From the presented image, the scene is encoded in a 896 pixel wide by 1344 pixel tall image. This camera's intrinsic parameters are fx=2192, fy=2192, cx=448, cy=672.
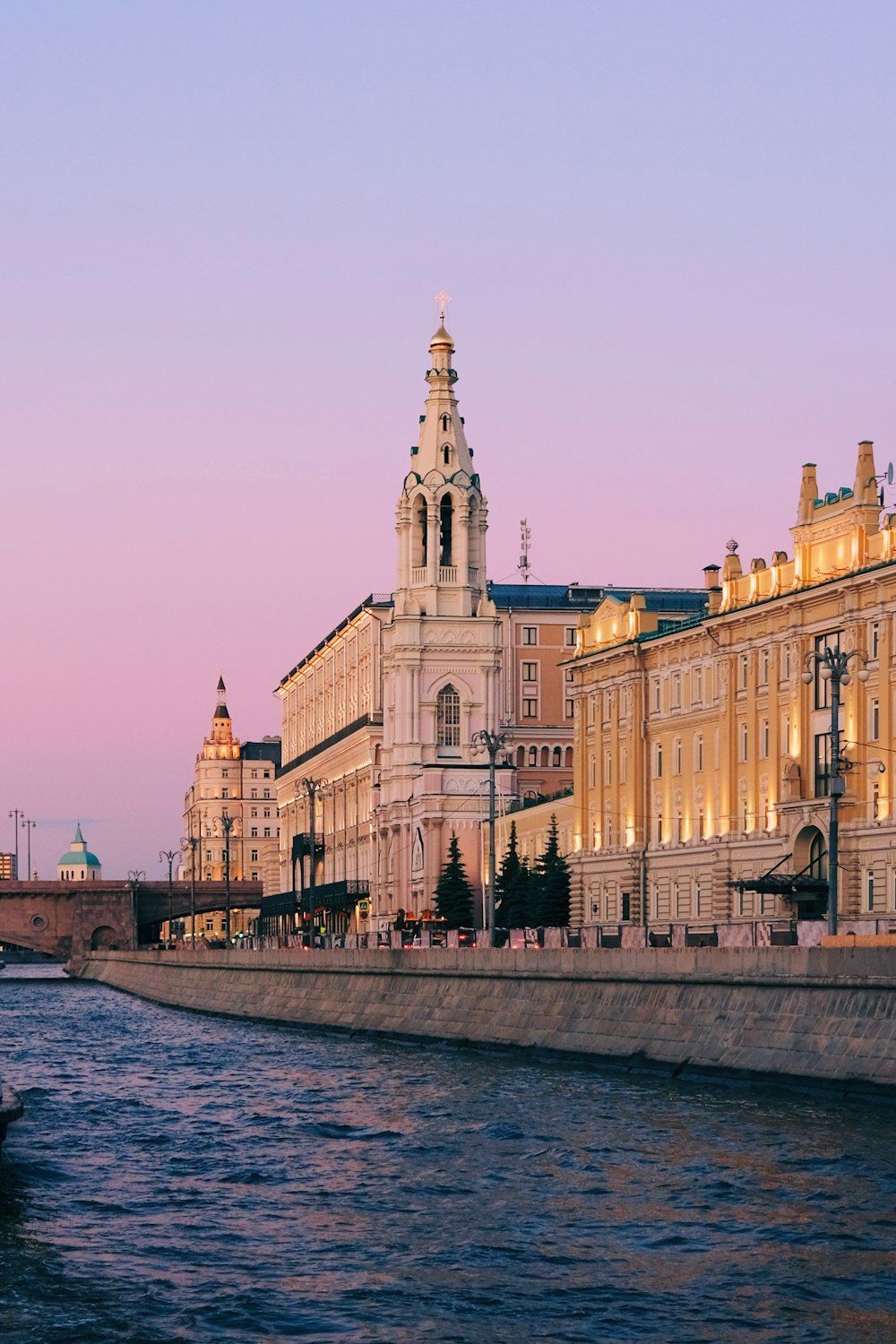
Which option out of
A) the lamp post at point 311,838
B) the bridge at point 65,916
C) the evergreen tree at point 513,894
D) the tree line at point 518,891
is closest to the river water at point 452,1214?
the tree line at point 518,891

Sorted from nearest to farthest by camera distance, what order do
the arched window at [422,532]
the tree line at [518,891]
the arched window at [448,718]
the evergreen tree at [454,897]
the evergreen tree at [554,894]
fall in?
the evergreen tree at [554,894]
the tree line at [518,891]
the evergreen tree at [454,897]
the arched window at [448,718]
the arched window at [422,532]

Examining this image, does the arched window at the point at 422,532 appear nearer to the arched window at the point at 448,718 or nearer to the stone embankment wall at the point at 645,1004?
the arched window at the point at 448,718

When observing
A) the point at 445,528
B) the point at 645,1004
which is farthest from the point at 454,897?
the point at 645,1004

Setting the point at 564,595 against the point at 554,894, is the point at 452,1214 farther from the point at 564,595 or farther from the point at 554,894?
the point at 564,595

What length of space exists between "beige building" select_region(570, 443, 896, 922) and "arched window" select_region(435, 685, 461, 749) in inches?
1054

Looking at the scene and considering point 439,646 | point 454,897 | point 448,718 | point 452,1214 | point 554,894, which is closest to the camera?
point 452,1214

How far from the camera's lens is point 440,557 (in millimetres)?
147000

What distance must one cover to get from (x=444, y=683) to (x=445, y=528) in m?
10.5

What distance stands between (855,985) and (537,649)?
112004 mm

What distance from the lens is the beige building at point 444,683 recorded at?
470 feet

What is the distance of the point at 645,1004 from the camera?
58625mm

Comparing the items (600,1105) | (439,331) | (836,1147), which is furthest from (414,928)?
(836,1147)

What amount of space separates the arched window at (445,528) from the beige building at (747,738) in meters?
28.2

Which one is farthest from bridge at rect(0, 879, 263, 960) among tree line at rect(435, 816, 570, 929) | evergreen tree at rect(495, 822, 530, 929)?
evergreen tree at rect(495, 822, 530, 929)
